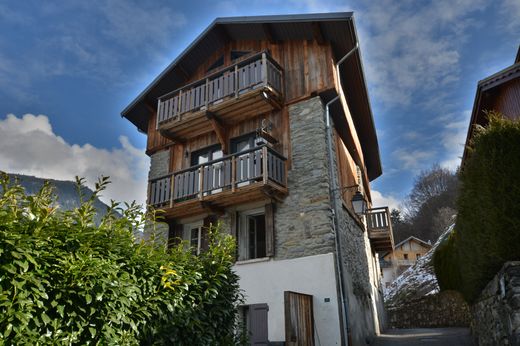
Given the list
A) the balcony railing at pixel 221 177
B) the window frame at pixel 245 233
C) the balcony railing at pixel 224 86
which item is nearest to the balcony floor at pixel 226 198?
the balcony railing at pixel 221 177

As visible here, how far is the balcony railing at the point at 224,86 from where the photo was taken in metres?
12.1

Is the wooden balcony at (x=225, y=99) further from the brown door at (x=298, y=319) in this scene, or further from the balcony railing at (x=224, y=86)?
the brown door at (x=298, y=319)

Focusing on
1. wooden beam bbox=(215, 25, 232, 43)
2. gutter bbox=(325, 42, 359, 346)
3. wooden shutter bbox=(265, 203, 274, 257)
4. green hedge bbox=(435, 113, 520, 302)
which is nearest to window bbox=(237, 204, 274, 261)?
wooden shutter bbox=(265, 203, 274, 257)

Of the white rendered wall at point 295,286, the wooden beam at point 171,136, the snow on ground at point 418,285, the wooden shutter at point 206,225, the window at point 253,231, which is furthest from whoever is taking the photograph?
the snow on ground at point 418,285

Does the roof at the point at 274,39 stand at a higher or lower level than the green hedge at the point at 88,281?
higher

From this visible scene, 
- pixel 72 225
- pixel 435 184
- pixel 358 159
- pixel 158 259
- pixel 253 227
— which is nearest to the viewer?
pixel 72 225

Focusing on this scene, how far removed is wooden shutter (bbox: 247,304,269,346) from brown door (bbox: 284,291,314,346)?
46.2 inches

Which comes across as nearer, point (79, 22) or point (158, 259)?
point (158, 259)

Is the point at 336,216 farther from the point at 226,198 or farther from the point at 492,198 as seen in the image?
the point at 492,198

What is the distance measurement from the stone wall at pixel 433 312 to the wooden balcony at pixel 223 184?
33.9 feet

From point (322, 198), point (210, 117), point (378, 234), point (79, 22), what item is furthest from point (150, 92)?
point (378, 234)

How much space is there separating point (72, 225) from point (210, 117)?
968 cm

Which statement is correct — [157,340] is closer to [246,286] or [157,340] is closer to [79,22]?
[246,286]

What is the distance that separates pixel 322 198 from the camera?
10.9 meters
